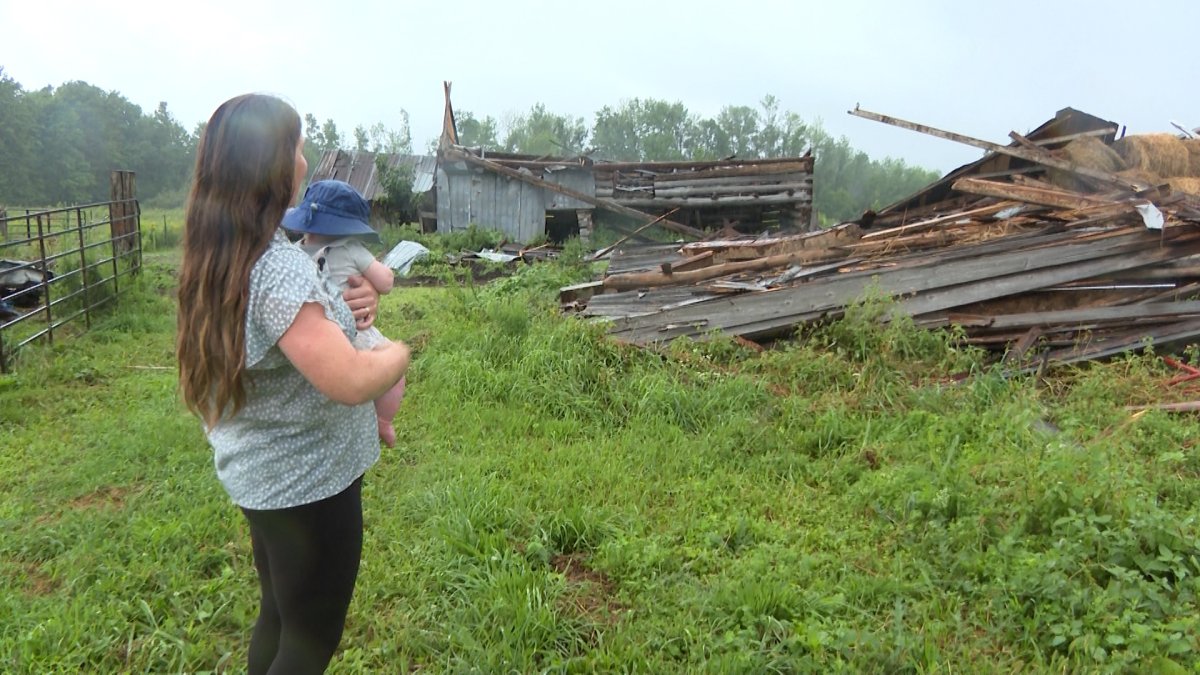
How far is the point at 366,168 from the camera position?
65.1 ft

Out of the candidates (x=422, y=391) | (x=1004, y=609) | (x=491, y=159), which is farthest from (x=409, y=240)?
(x=1004, y=609)

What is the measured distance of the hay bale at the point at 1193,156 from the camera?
31.5ft

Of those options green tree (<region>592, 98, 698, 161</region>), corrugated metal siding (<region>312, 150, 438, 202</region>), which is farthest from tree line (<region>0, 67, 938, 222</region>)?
corrugated metal siding (<region>312, 150, 438, 202</region>)

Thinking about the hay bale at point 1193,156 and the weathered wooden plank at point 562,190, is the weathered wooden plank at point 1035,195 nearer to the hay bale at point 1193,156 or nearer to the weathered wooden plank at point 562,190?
the hay bale at point 1193,156

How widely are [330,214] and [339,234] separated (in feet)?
0.29

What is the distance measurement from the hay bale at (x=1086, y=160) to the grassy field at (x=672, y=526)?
4.84 metres

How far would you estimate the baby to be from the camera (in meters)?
2.38

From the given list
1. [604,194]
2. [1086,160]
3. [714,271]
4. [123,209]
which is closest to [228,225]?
[714,271]

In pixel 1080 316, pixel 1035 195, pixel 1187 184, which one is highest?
pixel 1187 184

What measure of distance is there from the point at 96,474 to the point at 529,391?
9.47ft

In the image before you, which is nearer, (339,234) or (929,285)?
(339,234)

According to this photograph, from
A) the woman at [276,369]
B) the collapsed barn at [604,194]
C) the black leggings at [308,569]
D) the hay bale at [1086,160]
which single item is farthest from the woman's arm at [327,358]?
the collapsed barn at [604,194]

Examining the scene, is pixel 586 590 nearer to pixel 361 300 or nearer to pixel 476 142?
pixel 361 300

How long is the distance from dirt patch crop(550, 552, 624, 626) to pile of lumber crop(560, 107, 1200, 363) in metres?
3.75
